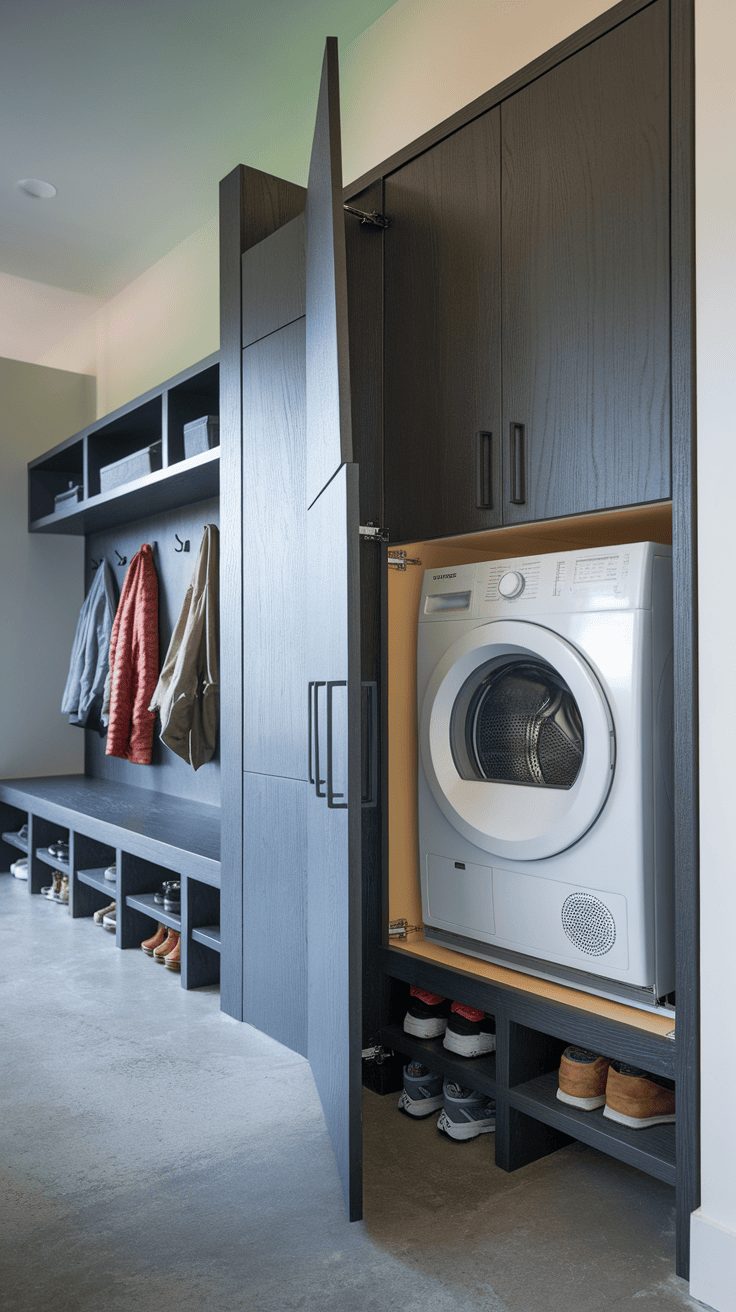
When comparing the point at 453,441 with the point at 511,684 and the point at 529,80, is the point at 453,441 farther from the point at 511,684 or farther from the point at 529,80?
the point at 529,80

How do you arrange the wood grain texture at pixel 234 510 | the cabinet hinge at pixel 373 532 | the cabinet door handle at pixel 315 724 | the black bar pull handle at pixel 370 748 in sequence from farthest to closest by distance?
the wood grain texture at pixel 234 510, the cabinet hinge at pixel 373 532, the black bar pull handle at pixel 370 748, the cabinet door handle at pixel 315 724

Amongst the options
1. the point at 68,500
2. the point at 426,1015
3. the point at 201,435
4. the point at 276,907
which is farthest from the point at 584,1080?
Answer: the point at 68,500

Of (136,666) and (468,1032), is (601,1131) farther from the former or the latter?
(136,666)

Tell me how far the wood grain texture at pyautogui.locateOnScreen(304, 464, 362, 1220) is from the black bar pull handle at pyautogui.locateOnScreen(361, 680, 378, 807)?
160 mm

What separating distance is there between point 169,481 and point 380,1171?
258 centimetres

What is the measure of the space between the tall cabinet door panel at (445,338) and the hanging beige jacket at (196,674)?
53.1 inches

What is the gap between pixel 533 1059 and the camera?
1.96 meters

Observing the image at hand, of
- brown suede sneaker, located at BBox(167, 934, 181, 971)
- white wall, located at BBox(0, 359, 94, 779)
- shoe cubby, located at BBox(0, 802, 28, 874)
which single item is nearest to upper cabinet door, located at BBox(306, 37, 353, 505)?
brown suede sneaker, located at BBox(167, 934, 181, 971)

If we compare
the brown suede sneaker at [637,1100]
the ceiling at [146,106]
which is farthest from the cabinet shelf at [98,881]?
the ceiling at [146,106]

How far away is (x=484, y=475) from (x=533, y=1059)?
1264 mm

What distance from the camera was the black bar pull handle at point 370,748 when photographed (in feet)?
7.00

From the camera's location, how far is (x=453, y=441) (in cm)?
209

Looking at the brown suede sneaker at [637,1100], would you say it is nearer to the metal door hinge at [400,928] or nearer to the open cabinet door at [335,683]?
the open cabinet door at [335,683]

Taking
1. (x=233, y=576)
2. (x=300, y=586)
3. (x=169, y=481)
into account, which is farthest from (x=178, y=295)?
(x=300, y=586)
